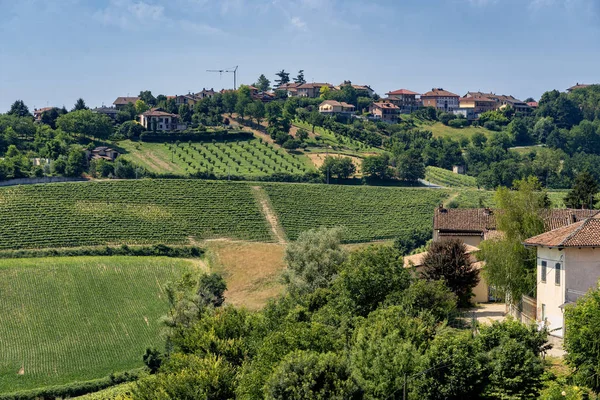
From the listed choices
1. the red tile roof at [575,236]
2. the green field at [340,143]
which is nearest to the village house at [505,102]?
the green field at [340,143]

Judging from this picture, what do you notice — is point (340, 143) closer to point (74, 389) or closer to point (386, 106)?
point (386, 106)

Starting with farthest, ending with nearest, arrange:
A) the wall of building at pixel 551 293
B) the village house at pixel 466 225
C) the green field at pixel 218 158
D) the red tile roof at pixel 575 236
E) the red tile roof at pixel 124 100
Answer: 1. the red tile roof at pixel 124 100
2. the green field at pixel 218 158
3. the village house at pixel 466 225
4. the wall of building at pixel 551 293
5. the red tile roof at pixel 575 236

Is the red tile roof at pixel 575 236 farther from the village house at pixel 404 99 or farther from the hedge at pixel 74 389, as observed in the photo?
the village house at pixel 404 99

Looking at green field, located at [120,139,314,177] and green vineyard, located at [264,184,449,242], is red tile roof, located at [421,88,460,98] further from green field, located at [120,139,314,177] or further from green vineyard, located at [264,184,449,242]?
green vineyard, located at [264,184,449,242]

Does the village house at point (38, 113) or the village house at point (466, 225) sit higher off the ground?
the village house at point (38, 113)

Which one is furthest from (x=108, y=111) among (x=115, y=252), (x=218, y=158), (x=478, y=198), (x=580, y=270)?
(x=580, y=270)

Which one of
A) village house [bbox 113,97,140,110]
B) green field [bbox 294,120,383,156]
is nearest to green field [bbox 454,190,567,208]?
green field [bbox 294,120,383,156]

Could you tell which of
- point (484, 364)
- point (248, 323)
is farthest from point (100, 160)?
point (484, 364)
